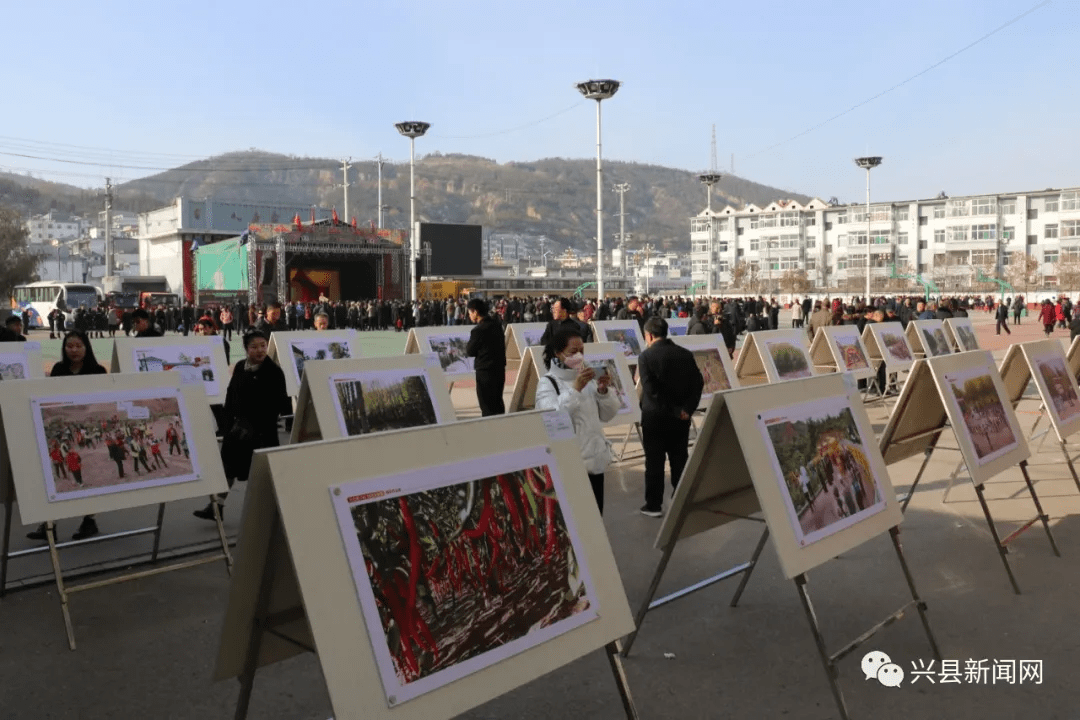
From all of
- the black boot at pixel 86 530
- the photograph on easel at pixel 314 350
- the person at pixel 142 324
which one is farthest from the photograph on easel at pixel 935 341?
the black boot at pixel 86 530

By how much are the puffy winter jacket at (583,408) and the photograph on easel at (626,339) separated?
7.07 metres

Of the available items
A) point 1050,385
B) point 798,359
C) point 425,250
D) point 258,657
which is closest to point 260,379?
point 258,657

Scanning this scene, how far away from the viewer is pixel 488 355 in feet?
31.1

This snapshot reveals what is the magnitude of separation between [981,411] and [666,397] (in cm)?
229

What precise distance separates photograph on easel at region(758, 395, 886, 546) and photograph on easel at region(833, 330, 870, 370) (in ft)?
30.6

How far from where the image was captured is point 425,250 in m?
69.6

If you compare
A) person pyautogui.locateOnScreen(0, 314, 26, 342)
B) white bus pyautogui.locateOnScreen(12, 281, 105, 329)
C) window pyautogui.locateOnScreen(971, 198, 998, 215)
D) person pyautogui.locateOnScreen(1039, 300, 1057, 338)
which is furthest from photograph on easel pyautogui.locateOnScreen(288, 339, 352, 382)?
window pyautogui.locateOnScreen(971, 198, 998, 215)

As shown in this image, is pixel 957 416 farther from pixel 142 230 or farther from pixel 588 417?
pixel 142 230

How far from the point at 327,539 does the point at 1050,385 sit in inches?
270

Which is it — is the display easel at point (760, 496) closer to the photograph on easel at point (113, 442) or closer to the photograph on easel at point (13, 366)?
the photograph on easel at point (113, 442)

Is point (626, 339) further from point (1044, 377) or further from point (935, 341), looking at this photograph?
point (1044, 377)

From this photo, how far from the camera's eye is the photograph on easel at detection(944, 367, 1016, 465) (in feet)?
17.6

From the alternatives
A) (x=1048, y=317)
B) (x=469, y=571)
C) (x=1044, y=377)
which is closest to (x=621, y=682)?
(x=469, y=571)

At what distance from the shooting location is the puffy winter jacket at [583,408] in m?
5.77
